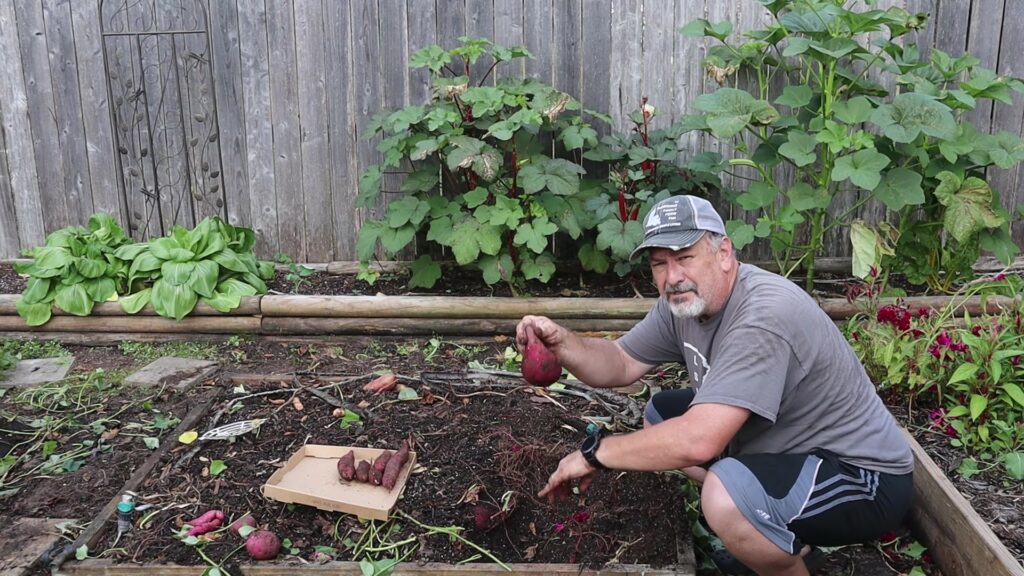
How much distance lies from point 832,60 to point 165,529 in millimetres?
4099

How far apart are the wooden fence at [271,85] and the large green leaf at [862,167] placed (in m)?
1.18

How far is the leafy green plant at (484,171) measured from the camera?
5.04m

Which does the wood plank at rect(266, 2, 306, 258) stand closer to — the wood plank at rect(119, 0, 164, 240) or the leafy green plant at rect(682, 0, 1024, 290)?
the wood plank at rect(119, 0, 164, 240)

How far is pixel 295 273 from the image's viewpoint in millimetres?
5773

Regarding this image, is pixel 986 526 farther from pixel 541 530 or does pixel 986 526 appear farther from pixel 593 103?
pixel 593 103

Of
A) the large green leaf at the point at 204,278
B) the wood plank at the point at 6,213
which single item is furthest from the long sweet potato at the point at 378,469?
the wood plank at the point at 6,213

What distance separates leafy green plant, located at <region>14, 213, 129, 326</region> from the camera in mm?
5230

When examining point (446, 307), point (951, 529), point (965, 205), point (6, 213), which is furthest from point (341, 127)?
point (951, 529)

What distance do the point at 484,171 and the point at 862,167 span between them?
210cm

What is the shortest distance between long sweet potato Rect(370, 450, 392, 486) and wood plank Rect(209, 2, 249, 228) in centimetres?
318

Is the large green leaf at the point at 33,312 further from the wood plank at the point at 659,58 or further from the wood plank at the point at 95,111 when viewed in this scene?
the wood plank at the point at 659,58

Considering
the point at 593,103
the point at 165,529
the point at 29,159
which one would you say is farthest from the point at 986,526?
the point at 29,159

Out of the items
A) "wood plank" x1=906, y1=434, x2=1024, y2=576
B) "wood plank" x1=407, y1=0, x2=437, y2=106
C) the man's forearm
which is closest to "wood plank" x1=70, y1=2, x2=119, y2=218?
"wood plank" x1=407, y1=0, x2=437, y2=106

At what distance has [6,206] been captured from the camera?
6086 millimetres
